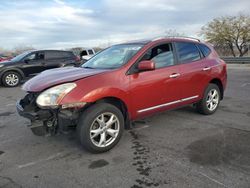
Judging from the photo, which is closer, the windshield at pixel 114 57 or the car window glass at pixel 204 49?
the windshield at pixel 114 57

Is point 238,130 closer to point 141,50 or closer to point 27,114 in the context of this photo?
point 141,50

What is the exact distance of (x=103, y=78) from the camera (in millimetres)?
3902

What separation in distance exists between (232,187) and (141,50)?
252 centimetres

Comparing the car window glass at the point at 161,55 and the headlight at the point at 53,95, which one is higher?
the car window glass at the point at 161,55

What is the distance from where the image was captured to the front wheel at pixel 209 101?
18.2 feet

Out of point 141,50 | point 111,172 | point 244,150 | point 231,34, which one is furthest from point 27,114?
point 231,34

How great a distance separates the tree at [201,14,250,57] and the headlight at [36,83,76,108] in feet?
108

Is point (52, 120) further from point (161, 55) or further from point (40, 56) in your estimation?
point (40, 56)

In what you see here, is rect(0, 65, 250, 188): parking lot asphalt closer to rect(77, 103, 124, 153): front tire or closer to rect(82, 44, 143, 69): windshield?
rect(77, 103, 124, 153): front tire

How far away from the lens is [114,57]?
4828mm

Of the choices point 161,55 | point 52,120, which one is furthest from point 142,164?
point 161,55

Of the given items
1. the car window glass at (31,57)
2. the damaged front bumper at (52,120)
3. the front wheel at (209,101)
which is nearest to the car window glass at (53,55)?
the car window glass at (31,57)

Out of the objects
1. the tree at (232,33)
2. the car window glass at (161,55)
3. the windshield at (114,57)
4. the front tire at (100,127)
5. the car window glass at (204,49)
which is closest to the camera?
the front tire at (100,127)

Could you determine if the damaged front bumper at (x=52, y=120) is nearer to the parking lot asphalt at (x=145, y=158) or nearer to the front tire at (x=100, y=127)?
the front tire at (x=100, y=127)
